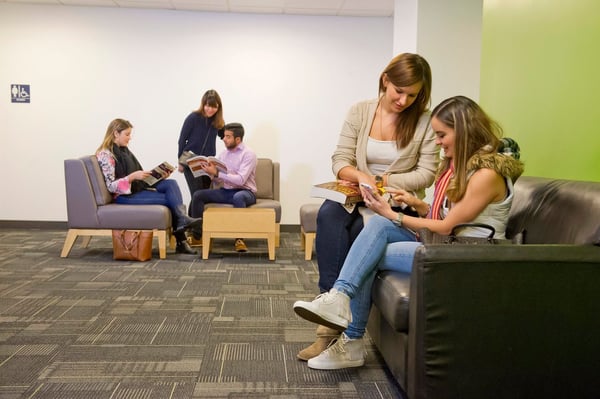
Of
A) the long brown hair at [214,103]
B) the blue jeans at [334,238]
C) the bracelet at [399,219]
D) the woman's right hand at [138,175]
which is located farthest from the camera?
the long brown hair at [214,103]

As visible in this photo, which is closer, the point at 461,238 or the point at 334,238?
the point at 461,238

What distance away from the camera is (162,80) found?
6.85 meters

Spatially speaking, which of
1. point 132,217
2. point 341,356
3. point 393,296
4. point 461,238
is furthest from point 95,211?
point 461,238

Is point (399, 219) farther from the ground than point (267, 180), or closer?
farther from the ground

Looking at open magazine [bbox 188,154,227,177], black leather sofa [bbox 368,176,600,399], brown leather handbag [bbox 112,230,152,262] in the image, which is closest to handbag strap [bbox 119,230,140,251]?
brown leather handbag [bbox 112,230,152,262]

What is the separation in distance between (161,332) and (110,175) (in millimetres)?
2453

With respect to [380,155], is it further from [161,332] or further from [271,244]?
[271,244]

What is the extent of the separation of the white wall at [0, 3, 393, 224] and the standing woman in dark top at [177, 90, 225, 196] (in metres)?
0.99

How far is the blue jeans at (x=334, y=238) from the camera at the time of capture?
2615 millimetres

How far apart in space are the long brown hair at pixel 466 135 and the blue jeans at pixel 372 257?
10.7 inches

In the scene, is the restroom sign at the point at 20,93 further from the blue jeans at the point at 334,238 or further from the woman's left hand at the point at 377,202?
the woman's left hand at the point at 377,202

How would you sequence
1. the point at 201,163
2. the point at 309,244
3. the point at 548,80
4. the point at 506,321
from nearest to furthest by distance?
the point at 506,321 < the point at 548,80 < the point at 309,244 < the point at 201,163

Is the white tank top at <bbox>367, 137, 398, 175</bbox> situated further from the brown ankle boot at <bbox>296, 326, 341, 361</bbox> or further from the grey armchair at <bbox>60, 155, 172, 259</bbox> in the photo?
the grey armchair at <bbox>60, 155, 172, 259</bbox>

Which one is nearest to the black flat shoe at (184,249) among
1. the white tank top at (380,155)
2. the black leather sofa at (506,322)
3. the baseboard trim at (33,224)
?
the baseboard trim at (33,224)
